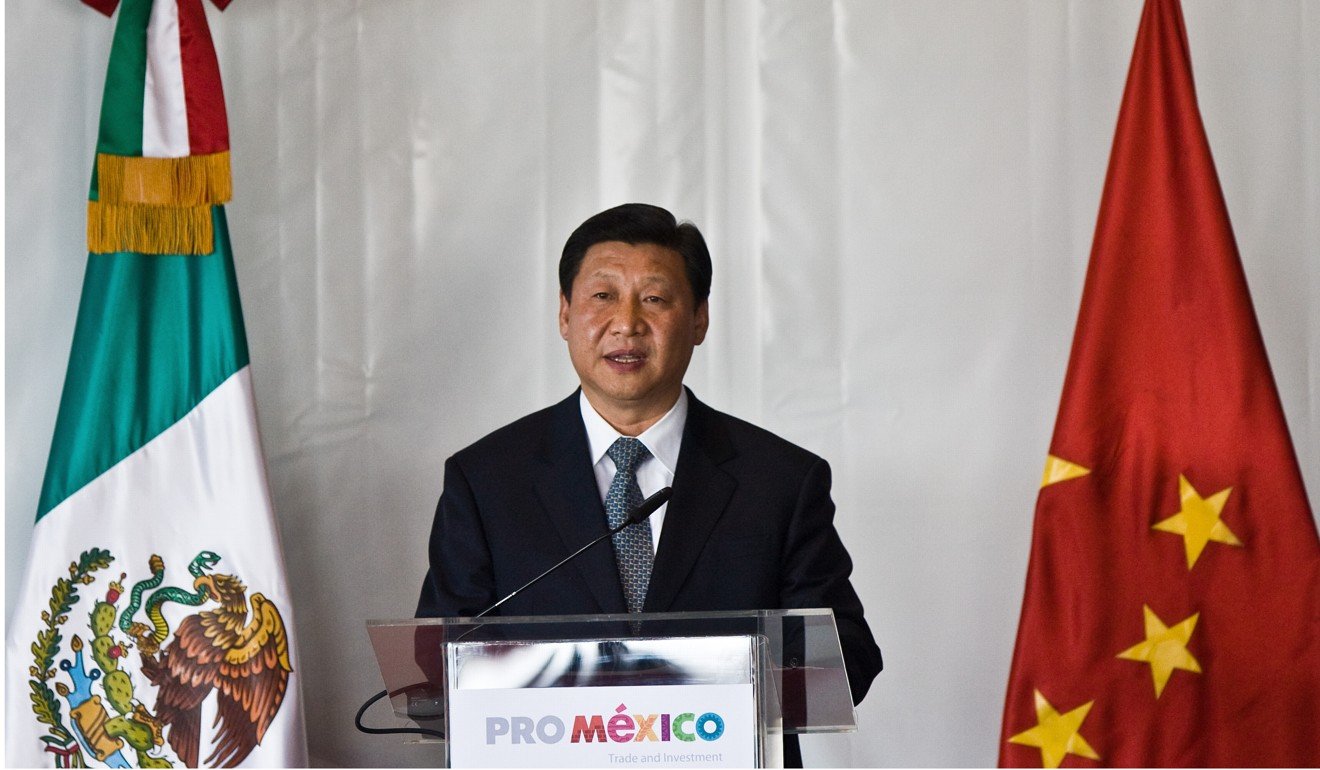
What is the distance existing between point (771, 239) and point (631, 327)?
39.8 inches

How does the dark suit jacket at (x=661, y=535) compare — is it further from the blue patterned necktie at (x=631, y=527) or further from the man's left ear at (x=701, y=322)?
the man's left ear at (x=701, y=322)

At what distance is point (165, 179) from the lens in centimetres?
292

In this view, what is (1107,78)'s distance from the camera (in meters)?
3.41

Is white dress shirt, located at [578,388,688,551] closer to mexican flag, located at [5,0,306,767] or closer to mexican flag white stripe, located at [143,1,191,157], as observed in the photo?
mexican flag, located at [5,0,306,767]

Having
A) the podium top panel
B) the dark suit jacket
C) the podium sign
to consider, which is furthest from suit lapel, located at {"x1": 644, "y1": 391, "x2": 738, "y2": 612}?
the podium sign

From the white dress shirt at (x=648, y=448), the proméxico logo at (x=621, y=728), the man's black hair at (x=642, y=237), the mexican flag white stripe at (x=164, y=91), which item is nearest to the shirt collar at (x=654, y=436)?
the white dress shirt at (x=648, y=448)

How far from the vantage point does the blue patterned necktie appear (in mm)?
2402

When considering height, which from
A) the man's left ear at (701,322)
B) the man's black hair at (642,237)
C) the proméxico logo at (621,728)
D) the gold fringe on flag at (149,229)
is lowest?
the proméxico logo at (621,728)

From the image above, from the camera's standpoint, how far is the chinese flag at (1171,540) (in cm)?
259

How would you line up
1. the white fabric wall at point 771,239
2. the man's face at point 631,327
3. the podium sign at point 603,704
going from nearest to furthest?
the podium sign at point 603,704 < the man's face at point 631,327 < the white fabric wall at point 771,239

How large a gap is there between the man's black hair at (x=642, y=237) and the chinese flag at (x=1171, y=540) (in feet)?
2.55

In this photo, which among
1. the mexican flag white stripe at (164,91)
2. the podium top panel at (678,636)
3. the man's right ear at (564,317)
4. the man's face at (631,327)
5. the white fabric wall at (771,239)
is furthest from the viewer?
the white fabric wall at (771,239)

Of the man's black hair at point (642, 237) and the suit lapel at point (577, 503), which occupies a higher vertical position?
the man's black hair at point (642, 237)

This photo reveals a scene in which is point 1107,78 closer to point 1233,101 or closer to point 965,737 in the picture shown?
point 1233,101
